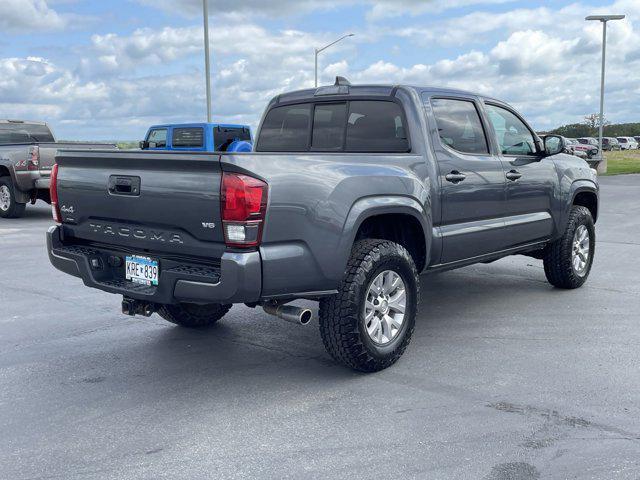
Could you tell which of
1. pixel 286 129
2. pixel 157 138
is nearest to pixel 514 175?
pixel 286 129

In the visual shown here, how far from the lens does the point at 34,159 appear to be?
46.2 ft

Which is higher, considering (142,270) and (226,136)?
(226,136)

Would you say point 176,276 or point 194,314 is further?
point 194,314

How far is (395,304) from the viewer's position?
4805 mm

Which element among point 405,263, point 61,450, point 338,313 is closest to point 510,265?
point 405,263

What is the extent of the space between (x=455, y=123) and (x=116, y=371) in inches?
124

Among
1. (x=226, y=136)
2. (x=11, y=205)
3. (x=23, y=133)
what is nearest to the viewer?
(x=11, y=205)

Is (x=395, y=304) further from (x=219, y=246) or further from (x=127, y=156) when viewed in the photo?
(x=127, y=156)

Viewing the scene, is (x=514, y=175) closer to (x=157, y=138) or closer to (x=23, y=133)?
(x=23, y=133)

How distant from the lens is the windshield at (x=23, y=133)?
16.3m

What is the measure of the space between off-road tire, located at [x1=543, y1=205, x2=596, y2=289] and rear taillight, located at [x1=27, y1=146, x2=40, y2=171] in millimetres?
10617

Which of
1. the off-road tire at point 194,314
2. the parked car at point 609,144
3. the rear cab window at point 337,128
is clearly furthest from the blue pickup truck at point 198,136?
the parked car at point 609,144

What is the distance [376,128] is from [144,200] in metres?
1.97

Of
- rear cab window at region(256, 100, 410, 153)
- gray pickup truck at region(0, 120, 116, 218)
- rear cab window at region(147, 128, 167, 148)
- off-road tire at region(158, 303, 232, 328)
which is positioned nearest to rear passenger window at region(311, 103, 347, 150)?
rear cab window at region(256, 100, 410, 153)
